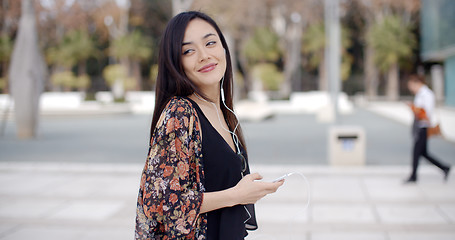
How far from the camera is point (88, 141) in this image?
Answer: 13383 millimetres

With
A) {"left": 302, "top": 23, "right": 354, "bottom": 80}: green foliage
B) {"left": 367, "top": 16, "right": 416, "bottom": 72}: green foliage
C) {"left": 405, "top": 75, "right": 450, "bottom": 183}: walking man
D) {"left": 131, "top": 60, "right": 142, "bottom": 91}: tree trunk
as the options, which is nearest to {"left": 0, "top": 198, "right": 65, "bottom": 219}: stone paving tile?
{"left": 405, "top": 75, "right": 450, "bottom": 183}: walking man

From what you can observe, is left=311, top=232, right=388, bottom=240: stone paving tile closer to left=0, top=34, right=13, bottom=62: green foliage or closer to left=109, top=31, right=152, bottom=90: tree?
left=109, top=31, right=152, bottom=90: tree

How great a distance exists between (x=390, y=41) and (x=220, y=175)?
38.2 meters

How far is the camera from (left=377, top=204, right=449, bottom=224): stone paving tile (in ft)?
17.4

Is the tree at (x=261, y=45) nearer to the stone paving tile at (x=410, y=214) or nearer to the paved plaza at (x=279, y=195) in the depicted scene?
the paved plaza at (x=279, y=195)

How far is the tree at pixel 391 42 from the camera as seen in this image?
3747 centimetres

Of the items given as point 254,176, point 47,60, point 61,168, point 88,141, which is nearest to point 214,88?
point 254,176

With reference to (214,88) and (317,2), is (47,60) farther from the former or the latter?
(214,88)

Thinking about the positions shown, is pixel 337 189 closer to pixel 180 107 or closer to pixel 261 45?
pixel 180 107

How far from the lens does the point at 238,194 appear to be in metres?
1.71

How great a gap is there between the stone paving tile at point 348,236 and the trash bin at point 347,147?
3.65m

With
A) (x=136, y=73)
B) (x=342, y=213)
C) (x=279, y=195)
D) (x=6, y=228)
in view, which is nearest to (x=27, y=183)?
(x=6, y=228)

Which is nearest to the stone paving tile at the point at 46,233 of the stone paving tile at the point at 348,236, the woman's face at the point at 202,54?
the stone paving tile at the point at 348,236

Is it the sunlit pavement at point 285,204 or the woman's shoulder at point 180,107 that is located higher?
the woman's shoulder at point 180,107
